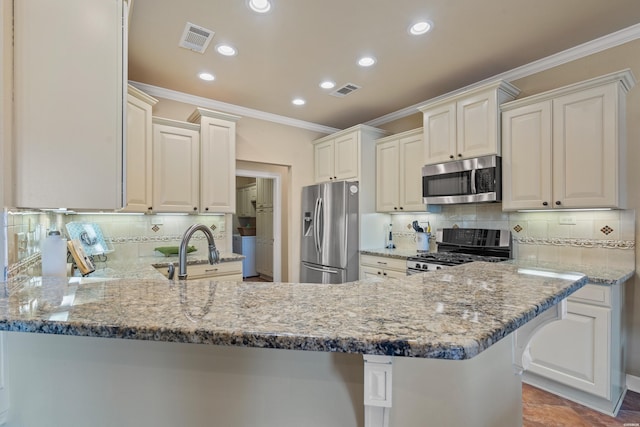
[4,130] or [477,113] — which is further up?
[477,113]

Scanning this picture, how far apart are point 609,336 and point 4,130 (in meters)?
3.28

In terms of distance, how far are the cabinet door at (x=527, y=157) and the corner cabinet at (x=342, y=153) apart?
5.14 feet

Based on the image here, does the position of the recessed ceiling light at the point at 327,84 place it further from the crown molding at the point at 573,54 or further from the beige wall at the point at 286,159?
the crown molding at the point at 573,54

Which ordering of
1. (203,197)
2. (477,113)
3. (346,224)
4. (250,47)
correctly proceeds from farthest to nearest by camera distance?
(346,224)
(203,197)
(477,113)
(250,47)

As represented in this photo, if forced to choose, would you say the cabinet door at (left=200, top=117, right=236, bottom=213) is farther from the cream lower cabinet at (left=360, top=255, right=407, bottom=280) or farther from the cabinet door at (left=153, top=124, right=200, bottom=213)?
the cream lower cabinet at (left=360, top=255, right=407, bottom=280)

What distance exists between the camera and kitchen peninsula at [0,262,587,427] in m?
0.64

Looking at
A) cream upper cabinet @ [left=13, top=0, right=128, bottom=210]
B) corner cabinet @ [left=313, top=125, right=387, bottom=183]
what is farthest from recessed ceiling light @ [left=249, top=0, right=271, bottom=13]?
corner cabinet @ [left=313, top=125, right=387, bottom=183]

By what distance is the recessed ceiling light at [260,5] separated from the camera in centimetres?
199

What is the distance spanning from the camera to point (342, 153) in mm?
4051

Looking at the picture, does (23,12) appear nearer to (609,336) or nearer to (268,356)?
(268,356)

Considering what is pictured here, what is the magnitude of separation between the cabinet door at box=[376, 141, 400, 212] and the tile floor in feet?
7.03

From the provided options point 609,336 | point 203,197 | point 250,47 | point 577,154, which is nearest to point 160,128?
point 203,197

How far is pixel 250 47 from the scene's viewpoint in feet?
8.27

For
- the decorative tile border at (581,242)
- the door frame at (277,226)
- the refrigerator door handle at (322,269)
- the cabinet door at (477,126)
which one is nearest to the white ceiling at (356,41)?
the cabinet door at (477,126)
